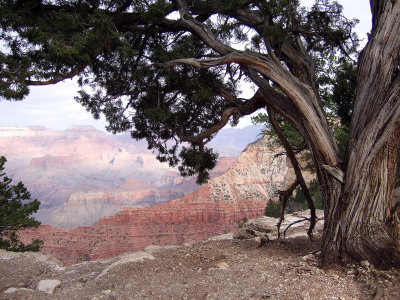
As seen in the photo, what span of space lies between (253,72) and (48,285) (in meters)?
5.13

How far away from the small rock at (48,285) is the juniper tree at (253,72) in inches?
122

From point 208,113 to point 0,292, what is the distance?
5273 millimetres

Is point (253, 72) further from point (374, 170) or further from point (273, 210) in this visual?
point (273, 210)

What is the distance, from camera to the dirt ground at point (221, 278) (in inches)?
178

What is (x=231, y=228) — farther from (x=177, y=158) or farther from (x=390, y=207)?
(x=390, y=207)

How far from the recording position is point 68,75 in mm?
5621

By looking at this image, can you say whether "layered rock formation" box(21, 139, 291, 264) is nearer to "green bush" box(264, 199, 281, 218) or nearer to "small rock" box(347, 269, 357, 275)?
"green bush" box(264, 199, 281, 218)

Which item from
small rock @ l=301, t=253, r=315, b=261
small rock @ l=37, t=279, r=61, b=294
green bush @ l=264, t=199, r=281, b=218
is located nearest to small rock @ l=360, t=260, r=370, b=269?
small rock @ l=301, t=253, r=315, b=261

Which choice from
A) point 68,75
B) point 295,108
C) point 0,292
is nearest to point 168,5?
point 68,75

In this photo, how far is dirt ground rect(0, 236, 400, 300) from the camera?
451cm

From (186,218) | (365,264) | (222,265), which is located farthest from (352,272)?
(186,218)

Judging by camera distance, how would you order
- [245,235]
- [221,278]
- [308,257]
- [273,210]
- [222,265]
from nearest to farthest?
[221,278]
[308,257]
[222,265]
[245,235]
[273,210]

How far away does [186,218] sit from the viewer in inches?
2319

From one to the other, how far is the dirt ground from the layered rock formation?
45.3 m
